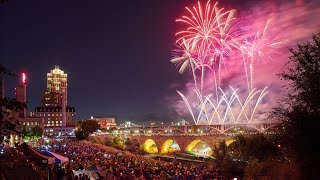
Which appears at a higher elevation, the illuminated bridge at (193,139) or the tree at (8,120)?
the tree at (8,120)

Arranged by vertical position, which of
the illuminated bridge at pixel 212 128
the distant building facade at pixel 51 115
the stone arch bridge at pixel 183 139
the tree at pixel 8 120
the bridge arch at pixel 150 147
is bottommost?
the bridge arch at pixel 150 147

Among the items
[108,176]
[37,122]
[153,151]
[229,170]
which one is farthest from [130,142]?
[108,176]

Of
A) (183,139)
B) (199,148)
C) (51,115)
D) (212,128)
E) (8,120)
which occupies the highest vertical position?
(51,115)

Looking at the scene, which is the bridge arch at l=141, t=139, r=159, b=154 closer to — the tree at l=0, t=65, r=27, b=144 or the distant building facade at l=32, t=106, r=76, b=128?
the distant building facade at l=32, t=106, r=76, b=128

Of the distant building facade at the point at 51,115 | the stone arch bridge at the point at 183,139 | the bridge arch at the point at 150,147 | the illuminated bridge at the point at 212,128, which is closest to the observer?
the illuminated bridge at the point at 212,128

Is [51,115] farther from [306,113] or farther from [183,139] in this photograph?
[306,113]

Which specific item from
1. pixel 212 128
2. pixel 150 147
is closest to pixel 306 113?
pixel 212 128

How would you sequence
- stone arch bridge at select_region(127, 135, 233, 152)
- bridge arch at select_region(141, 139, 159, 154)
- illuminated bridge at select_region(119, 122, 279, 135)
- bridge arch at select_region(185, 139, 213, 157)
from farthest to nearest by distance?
bridge arch at select_region(141, 139, 159, 154)
bridge arch at select_region(185, 139, 213, 157)
stone arch bridge at select_region(127, 135, 233, 152)
illuminated bridge at select_region(119, 122, 279, 135)

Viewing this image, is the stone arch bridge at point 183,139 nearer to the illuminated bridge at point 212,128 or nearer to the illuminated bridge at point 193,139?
the illuminated bridge at point 193,139

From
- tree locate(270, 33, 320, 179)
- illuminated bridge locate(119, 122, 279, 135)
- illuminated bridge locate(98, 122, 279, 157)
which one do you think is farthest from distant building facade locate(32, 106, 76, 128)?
tree locate(270, 33, 320, 179)

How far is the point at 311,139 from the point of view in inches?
587

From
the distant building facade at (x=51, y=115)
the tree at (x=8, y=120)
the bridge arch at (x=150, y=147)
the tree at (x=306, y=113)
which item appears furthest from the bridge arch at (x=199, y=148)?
the distant building facade at (x=51, y=115)

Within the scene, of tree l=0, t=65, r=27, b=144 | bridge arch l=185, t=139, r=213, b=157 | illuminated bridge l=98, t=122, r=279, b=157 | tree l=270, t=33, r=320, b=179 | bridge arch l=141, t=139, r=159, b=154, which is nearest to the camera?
tree l=0, t=65, r=27, b=144

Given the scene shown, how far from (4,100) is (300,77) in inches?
482
